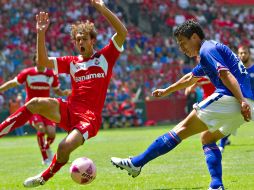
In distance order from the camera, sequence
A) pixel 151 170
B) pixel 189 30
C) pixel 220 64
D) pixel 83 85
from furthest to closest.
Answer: pixel 151 170 → pixel 83 85 → pixel 189 30 → pixel 220 64

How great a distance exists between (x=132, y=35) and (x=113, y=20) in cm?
2754

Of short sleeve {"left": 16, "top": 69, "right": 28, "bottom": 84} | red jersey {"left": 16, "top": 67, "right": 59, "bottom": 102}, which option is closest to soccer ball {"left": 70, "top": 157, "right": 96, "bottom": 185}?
short sleeve {"left": 16, "top": 69, "right": 28, "bottom": 84}

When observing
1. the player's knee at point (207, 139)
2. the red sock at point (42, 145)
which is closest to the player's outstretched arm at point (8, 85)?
the red sock at point (42, 145)

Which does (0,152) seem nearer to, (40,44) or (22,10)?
(40,44)

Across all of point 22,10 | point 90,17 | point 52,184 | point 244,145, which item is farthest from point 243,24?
point 52,184

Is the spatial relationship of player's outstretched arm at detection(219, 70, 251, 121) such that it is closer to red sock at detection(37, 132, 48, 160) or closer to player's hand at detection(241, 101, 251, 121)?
player's hand at detection(241, 101, 251, 121)

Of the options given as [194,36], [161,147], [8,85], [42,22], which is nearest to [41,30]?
[42,22]

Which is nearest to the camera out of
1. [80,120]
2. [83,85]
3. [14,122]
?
[80,120]

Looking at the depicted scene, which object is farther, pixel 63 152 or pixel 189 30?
pixel 63 152

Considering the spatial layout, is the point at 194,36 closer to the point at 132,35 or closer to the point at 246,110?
the point at 246,110

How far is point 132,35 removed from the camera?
3672 centimetres

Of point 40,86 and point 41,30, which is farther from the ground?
point 41,30

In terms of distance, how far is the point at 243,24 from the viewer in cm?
4266

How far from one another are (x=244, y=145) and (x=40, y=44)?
9.49 meters
